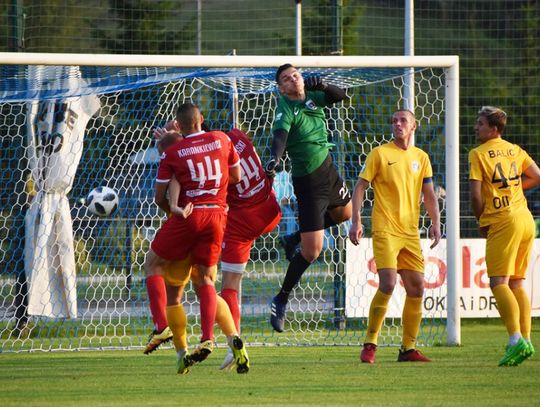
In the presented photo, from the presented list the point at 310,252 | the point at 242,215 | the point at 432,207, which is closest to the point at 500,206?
the point at 432,207

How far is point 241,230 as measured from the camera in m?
8.90

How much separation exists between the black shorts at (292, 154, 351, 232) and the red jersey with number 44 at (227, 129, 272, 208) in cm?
59

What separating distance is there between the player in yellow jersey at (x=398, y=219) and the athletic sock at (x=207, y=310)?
57.3 inches

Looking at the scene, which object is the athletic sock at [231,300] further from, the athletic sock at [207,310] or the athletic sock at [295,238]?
the athletic sock at [295,238]

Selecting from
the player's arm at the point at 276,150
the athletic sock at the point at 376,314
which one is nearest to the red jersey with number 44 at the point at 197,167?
the player's arm at the point at 276,150

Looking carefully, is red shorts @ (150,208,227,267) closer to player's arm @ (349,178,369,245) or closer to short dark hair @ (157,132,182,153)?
short dark hair @ (157,132,182,153)

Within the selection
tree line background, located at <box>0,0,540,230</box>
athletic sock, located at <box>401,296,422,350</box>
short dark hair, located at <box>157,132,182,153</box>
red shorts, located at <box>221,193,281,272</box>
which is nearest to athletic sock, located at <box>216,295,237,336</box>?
red shorts, located at <box>221,193,281,272</box>

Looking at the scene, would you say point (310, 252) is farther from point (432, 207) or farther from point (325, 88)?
point (325, 88)

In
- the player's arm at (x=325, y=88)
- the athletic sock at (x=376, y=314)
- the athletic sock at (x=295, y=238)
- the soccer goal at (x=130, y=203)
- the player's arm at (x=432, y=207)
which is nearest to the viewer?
the athletic sock at (x=376, y=314)

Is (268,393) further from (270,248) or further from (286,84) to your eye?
(270,248)

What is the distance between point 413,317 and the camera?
362 inches

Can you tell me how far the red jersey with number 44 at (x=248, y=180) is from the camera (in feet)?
29.1

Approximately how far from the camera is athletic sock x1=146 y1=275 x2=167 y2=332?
8719 millimetres

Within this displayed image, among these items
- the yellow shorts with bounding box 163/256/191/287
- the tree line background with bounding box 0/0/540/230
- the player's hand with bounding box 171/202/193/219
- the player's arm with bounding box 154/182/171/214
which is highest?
the tree line background with bounding box 0/0/540/230
